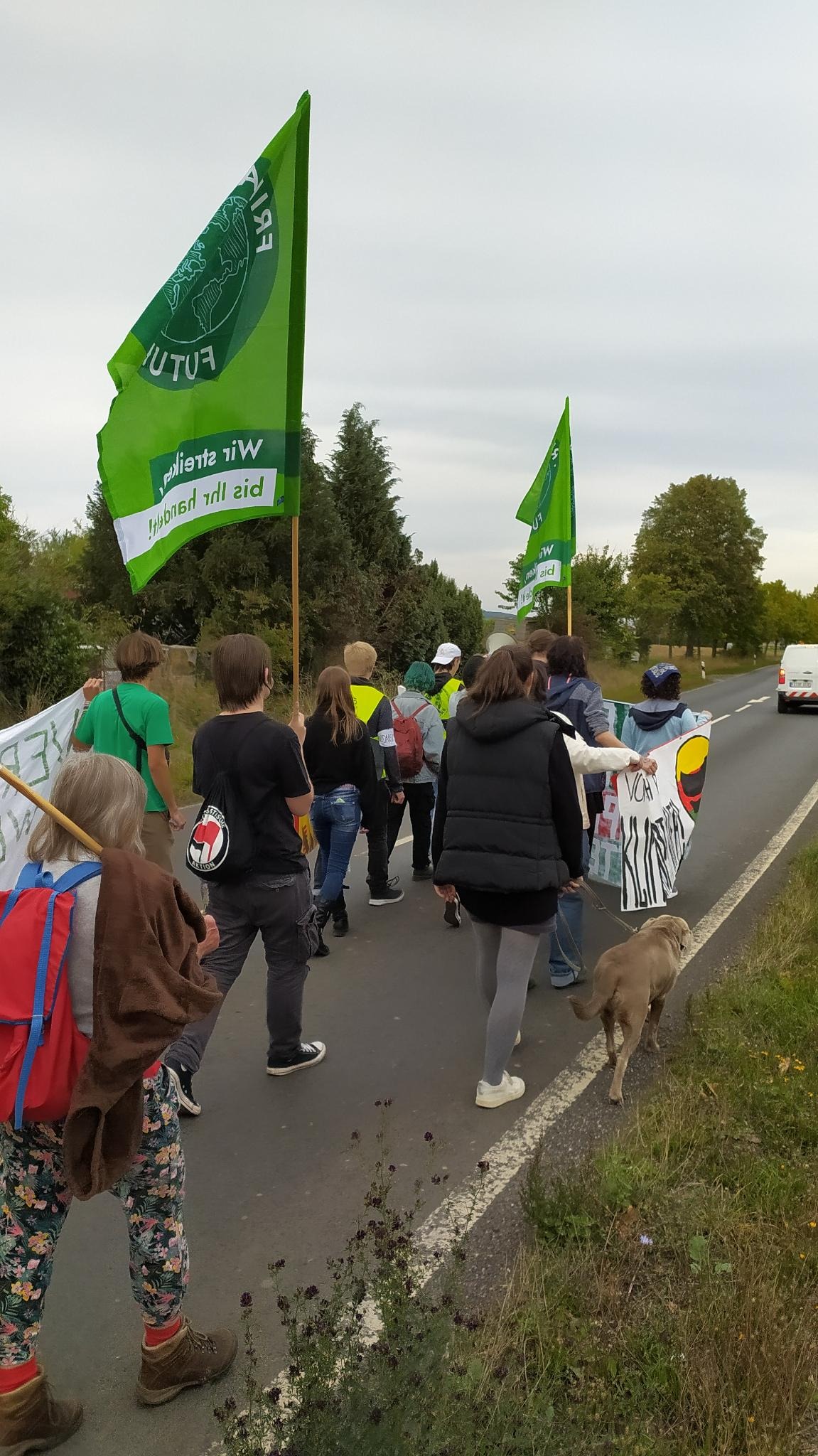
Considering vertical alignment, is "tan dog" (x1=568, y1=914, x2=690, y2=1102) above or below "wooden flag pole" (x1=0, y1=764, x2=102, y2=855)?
below

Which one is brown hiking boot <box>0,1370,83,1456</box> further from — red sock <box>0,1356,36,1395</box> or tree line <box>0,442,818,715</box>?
tree line <box>0,442,818,715</box>

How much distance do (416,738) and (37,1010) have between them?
5.38 meters

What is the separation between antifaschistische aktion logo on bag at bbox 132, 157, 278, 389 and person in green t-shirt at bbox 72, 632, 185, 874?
1.33m

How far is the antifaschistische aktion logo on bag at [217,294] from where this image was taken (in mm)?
4531

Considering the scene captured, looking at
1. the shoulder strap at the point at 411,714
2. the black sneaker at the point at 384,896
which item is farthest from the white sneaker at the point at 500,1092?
the shoulder strap at the point at 411,714

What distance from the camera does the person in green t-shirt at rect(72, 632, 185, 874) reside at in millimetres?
5066

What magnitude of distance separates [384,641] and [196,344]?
23.4 m

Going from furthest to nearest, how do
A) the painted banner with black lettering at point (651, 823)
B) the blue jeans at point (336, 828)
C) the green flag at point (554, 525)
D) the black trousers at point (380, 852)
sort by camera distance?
the green flag at point (554, 525) < the black trousers at point (380, 852) < the blue jeans at point (336, 828) < the painted banner with black lettering at point (651, 823)

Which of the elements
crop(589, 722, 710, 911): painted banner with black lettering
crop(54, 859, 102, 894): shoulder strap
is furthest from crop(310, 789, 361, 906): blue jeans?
crop(54, 859, 102, 894): shoulder strap

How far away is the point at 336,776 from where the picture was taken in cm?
629

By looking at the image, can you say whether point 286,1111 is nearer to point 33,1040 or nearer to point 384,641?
point 33,1040

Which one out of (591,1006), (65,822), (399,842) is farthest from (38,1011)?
(399,842)

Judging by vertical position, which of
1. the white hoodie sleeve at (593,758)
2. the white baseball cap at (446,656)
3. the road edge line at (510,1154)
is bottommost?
the road edge line at (510,1154)

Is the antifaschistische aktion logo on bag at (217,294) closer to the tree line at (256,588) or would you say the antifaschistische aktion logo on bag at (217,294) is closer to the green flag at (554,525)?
the green flag at (554,525)
